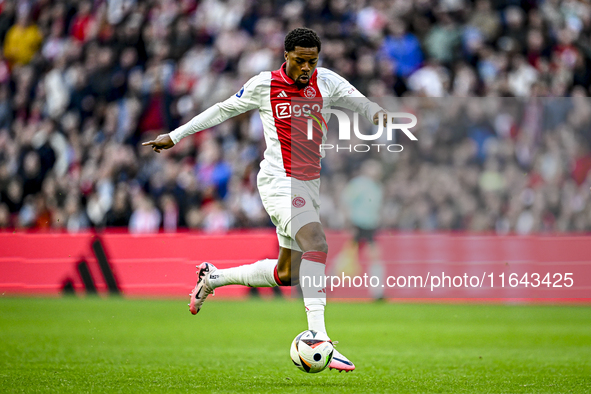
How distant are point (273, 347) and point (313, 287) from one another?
269 centimetres

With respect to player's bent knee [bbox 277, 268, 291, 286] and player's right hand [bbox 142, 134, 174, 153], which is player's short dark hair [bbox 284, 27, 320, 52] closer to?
player's right hand [bbox 142, 134, 174, 153]

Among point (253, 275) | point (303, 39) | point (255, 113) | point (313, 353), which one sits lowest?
point (313, 353)

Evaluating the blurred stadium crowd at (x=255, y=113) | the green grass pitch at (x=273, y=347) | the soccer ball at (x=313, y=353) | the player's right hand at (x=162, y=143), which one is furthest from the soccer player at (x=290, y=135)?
the blurred stadium crowd at (x=255, y=113)

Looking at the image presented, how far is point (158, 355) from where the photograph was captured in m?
7.68

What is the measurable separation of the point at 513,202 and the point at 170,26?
906 cm

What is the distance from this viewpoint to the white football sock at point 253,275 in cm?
661

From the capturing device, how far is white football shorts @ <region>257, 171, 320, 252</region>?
6168mm

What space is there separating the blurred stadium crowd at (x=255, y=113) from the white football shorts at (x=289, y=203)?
259 inches

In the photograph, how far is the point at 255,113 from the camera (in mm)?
15547

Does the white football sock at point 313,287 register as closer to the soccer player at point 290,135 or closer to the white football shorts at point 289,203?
the soccer player at point 290,135

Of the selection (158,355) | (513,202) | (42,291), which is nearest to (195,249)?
(42,291)

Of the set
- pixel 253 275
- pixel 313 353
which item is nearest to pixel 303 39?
pixel 253 275

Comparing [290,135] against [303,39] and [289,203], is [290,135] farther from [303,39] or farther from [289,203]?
[303,39]

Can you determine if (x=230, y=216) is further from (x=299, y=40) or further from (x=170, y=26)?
(x=299, y=40)
